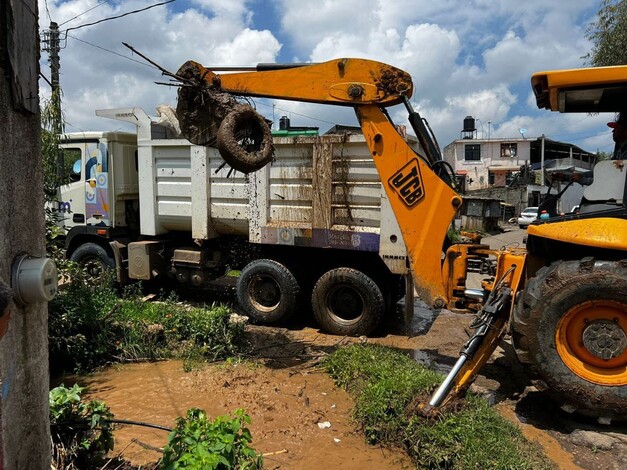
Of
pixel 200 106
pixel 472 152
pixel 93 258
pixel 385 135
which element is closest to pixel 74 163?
pixel 93 258

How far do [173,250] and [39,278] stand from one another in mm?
5340

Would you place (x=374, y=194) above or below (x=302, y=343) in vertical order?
above

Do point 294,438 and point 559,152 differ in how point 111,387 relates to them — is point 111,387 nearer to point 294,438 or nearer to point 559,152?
point 294,438

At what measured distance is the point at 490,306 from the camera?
3998 millimetres

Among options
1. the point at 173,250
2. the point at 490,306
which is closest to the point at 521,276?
the point at 490,306

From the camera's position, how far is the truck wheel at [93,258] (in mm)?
7469

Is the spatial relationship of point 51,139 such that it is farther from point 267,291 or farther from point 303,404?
point 303,404

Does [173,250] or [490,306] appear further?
[173,250]

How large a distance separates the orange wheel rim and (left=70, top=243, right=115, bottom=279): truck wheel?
6218 millimetres

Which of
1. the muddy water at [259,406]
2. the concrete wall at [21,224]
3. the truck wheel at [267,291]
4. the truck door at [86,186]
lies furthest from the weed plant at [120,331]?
the concrete wall at [21,224]

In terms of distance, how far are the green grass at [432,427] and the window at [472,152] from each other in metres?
39.8

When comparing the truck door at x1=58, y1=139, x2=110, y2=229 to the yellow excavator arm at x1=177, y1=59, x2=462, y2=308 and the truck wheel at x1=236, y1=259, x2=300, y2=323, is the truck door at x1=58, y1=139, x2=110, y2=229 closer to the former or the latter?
the truck wheel at x1=236, y1=259, x2=300, y2=323

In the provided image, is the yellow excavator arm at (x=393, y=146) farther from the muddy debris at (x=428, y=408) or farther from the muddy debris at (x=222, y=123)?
the muddy debris at (x=428, y=408)

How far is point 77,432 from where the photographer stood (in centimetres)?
273
